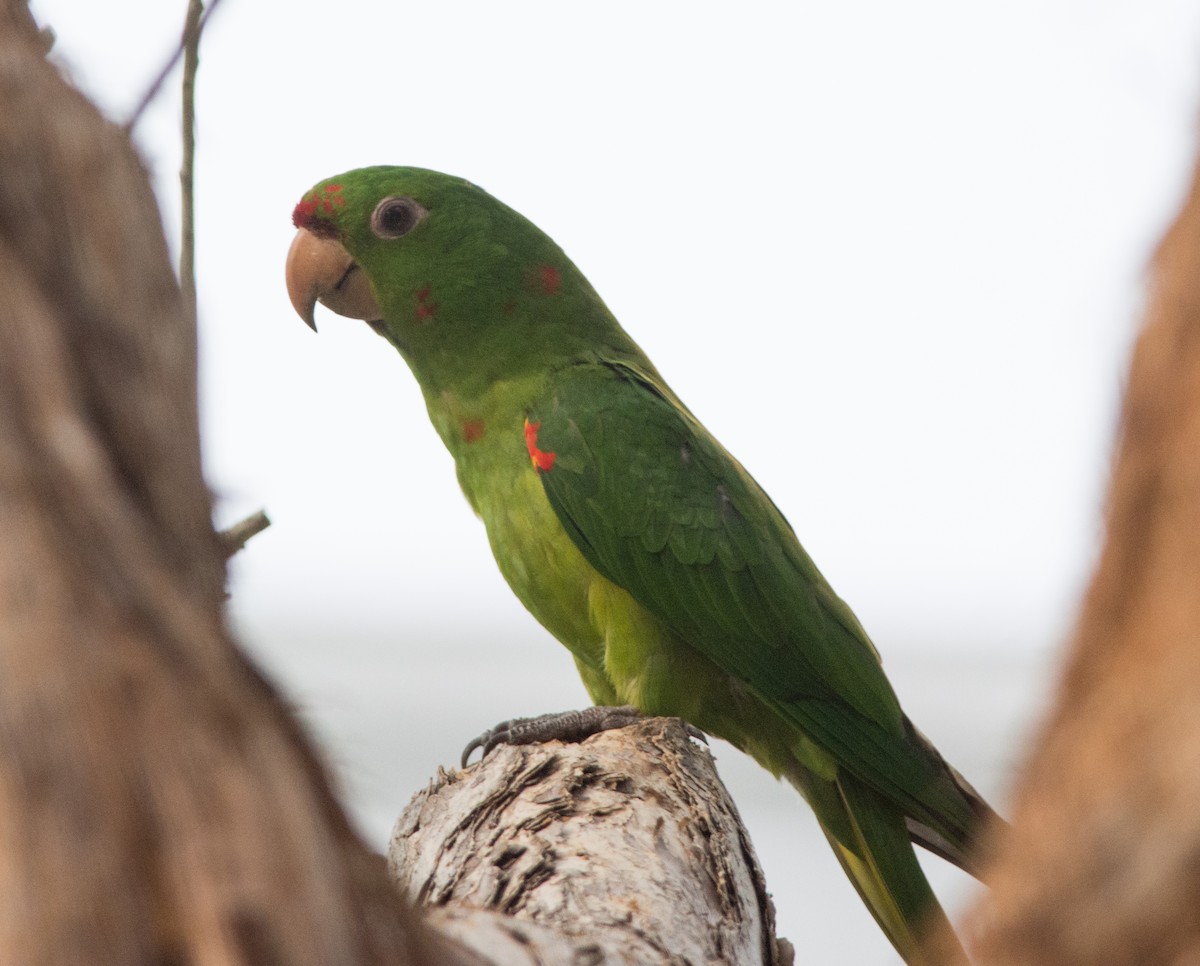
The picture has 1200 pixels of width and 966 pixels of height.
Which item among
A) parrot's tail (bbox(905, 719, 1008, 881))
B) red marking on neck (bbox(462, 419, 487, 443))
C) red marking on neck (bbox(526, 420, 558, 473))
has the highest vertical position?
red marking on neck (bbox(462, 419, 487, 443))

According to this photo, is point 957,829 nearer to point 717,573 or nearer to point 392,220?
point 717,573

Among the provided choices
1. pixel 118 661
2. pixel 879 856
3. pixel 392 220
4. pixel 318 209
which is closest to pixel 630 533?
pixel 879 856

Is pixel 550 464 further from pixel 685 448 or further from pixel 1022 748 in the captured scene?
pixel 1022 748

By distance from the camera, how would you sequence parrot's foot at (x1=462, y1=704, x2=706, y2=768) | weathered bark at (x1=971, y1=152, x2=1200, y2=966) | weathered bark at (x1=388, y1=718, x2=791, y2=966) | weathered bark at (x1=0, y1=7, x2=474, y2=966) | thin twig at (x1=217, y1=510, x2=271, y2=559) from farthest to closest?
parrot's foot at (x1=462, y1=704, x2=706, y2=768), weathered bark at (x1=388, y1=718, x2=791, y2=966), thin twig at (x1=217, y1=510, x2=271, y2=559), weathered bark at (x1=0, y1=7, x2=474, y2=966), weathered bark at (x1=971, y1=152, x2=1200, y2=966)

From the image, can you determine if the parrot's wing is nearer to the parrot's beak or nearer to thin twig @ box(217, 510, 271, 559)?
the parrot's beak

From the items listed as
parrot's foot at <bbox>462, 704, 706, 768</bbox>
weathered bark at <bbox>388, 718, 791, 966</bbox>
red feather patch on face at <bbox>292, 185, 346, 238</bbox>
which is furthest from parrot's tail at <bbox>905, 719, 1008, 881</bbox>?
red feather patch on face at <bbox>292, 185, 346, 238</bbox>

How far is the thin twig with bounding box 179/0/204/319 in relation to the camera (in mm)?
1042

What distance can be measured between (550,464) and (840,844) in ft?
3.74

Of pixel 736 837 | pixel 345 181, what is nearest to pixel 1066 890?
pixel 736 837

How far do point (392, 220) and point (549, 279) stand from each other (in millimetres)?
441

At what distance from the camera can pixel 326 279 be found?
3.16 metres

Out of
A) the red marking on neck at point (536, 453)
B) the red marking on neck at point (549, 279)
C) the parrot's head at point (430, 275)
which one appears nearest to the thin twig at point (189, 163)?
the red marking on neck at point (536, 453)

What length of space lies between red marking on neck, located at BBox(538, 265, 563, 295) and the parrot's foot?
114cm

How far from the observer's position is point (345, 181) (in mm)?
3150
